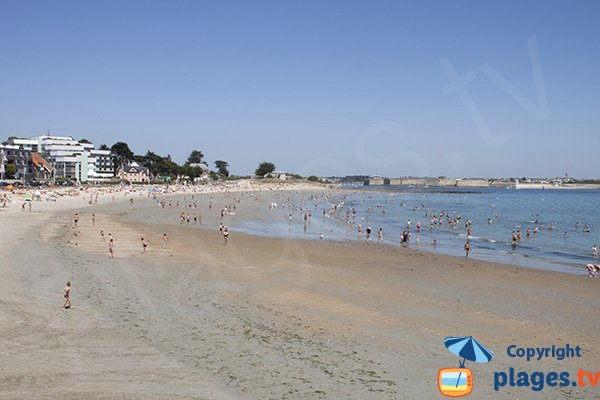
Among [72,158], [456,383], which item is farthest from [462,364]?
[72,158]

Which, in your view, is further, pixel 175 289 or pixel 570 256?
pixel 570 256

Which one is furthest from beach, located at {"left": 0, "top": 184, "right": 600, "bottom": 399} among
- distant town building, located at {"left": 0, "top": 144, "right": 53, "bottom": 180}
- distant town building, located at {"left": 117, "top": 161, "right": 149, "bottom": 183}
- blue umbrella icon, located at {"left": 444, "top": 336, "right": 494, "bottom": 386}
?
distant town building, located at {"left": 117, "top": 161, "right": 149, "bottom": 183}

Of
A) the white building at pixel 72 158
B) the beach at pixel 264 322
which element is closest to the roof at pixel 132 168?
the white building at pixel 72 158

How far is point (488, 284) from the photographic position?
854 inches

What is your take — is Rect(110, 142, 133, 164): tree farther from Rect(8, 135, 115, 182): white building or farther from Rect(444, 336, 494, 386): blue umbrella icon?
Rect(444, 336, 494, 386): blue umbrella icon

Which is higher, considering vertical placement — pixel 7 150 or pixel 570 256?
pixel 7 150

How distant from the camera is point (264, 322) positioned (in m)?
14.3

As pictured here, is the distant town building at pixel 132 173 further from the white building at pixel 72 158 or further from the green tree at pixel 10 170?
the green tree at pixel 10 170

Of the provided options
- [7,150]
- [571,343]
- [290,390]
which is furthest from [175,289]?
[7,150]

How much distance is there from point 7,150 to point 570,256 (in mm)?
107045

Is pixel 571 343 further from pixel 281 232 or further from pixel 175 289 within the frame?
pixel 281 232

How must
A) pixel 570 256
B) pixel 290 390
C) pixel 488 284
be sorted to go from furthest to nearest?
pixel 570 256 < pixel 488 284 < pixel 290 390

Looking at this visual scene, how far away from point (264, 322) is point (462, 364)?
6.00 m

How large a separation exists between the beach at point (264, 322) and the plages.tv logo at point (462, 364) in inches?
12.8
